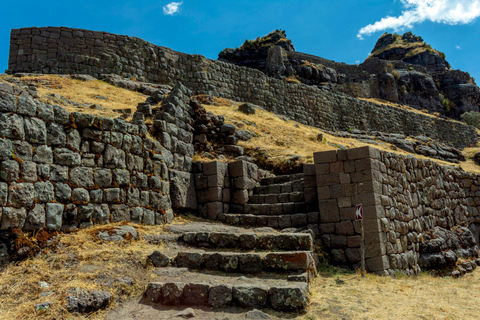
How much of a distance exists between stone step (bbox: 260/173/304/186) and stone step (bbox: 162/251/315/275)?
4800 mm

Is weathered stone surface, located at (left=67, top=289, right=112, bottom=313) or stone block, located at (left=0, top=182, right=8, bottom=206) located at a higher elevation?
stone block, located at (left=0, top=182, right=8, bottom=206)

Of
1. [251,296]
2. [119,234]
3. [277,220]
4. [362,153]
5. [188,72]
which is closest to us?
[251,296]

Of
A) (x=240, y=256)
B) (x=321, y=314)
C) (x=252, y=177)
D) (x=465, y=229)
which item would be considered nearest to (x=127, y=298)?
(x=240, y=256)

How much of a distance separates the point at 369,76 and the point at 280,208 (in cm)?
3533

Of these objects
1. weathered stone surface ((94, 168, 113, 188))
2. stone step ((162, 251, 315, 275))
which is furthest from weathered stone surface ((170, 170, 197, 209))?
stone step ((162, 251, 315, 275))

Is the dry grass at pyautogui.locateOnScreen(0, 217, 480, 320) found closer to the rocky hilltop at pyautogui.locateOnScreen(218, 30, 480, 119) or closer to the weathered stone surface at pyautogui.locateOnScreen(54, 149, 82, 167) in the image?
the weathered stone surface at pyautogui.locateOnScreen(54, 149, 82, 167)

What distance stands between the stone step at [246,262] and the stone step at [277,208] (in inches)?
122

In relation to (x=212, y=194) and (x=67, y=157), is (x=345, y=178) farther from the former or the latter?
(x=67, y=157)

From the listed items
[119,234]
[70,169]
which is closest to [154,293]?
[119,234]

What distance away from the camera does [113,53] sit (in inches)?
760

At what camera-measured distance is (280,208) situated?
1042cm

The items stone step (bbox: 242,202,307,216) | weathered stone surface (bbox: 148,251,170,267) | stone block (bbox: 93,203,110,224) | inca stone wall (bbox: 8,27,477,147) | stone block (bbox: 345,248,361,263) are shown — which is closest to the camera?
weathered stone surface (bbox: 148,251,170,267)

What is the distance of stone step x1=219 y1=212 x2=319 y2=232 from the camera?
9.73 meters

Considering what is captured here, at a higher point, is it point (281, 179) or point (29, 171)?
point (281, 179)
